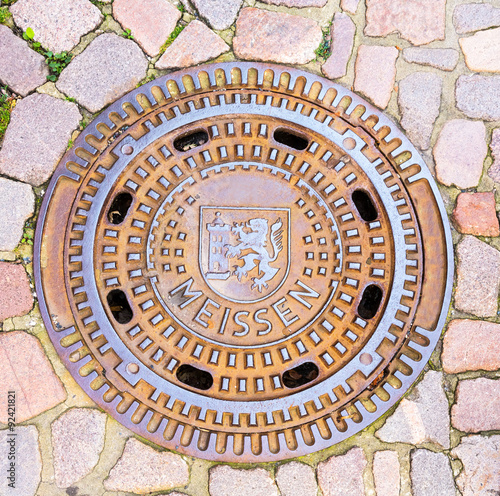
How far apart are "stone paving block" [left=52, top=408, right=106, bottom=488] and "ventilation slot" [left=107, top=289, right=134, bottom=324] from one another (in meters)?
0.39

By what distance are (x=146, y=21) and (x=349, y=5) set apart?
88cm

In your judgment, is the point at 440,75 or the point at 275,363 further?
the point at 440,75

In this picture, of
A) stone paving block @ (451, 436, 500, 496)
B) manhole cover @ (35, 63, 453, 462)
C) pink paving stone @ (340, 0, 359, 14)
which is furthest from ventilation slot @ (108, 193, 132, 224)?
stone paving block @ (451, 436, 500, 496)

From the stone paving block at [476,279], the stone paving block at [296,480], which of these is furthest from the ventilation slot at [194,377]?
the stone paving block at [476,279]

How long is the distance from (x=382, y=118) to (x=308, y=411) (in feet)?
4.19

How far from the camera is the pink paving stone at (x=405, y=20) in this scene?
1823 millimetres

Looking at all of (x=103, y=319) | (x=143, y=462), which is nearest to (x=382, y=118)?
(x=103, y=319)

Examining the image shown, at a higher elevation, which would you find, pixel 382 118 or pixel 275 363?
pixel 382 118

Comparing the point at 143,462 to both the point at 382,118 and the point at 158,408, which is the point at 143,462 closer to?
the point at 158,408

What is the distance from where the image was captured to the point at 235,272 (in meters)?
1.71

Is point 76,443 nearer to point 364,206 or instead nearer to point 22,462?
point 22,462

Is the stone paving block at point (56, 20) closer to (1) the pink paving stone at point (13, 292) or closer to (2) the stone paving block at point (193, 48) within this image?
(2) the stone paving block at point (193, 48)

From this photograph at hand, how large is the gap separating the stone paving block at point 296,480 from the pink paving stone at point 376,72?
62.4 inches

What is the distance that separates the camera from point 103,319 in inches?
67.2
